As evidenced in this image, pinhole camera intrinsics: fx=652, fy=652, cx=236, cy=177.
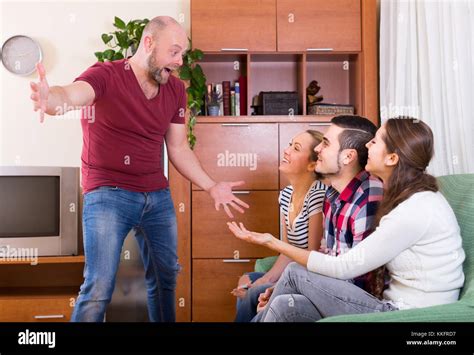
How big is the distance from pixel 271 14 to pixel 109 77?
135 centimetres

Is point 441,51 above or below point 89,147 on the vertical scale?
above

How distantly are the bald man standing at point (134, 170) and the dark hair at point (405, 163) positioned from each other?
0.65 meters

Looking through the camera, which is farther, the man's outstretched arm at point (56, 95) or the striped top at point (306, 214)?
the striped top at point (306, 214)

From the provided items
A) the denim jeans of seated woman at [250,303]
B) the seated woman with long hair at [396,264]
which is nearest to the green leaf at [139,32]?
the denim jeans of seated woman at [250,303]

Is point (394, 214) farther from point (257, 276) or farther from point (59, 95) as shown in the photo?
point (59, 95)

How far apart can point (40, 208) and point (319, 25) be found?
1762mm

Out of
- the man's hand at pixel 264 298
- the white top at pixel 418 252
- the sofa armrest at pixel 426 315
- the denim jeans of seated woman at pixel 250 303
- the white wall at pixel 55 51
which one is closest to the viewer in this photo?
the sofa armrest at pixel 426 315

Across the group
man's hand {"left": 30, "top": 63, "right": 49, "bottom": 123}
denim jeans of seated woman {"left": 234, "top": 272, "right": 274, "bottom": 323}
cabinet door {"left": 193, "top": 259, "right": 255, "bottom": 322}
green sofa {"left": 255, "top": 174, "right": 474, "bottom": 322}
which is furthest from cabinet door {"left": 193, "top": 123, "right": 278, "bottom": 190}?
man's hand {"left": 30, "top": 63, "right": 49, "bottom": 123}

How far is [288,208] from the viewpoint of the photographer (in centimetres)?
233

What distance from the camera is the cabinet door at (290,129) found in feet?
11.4

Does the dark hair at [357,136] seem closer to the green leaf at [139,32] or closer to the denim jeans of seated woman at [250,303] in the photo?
the denim jeans of seated woman at [250,303]

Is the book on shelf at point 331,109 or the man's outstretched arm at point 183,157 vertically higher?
the book on shelf at point 331,109

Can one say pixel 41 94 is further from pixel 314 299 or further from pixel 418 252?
pixel 418 252

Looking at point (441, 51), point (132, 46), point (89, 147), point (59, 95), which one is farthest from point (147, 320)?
point (441, 51)
